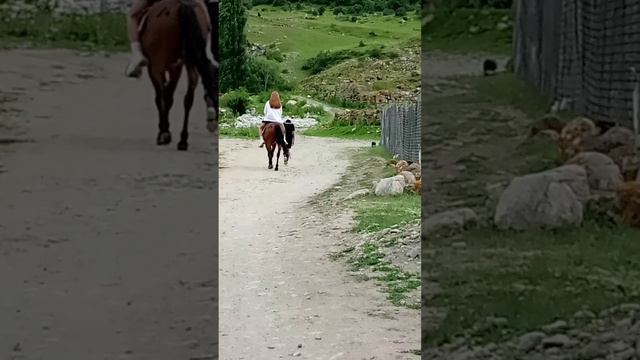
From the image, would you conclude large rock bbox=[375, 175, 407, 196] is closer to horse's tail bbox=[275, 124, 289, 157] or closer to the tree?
horse's tail bbox=[275, 124, 289, 157]

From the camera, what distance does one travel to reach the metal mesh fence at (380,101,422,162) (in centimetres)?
555


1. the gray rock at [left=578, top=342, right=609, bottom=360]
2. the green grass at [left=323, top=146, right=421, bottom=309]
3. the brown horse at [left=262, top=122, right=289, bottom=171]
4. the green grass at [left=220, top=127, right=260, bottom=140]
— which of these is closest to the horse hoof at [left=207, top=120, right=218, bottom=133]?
the gray rock at [left=578, top=342, right=609, bottom=360]

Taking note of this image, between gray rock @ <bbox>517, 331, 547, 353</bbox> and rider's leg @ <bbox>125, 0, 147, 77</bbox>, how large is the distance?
1437 millimetres

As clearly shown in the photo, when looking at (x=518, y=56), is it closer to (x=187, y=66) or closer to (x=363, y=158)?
(x=187, y=66)

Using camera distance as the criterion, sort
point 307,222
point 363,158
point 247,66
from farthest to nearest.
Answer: point 363,158 < point 307,222 < point 247,66

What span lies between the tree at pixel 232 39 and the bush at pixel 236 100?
0.30 m

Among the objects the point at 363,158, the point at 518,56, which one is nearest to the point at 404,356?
the point at 518,56

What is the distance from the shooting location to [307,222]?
16.1 feet

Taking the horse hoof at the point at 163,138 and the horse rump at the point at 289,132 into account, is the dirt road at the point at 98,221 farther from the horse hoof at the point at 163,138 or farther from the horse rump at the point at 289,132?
the horse rump at the point at 289,132

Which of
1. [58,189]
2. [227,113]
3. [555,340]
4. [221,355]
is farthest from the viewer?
[227,113]

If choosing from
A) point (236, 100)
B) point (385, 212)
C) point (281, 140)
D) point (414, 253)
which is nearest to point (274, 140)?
point (281, 140)

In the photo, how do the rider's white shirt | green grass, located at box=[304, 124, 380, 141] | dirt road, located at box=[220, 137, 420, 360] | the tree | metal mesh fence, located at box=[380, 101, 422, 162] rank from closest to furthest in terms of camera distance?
dirt road, located at box=[220, 137, 420, 360], the tree, the rider's white shirt, metal mesh fence, located at box=[380, 101, 422, 162], green grass, located at box=[304, 124, 380, 141]

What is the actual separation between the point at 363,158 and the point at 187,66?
180 inches

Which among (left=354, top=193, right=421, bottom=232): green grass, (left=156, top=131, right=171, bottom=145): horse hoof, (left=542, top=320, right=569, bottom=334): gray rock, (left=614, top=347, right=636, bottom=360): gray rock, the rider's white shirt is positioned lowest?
(left=354, top=193, right=421, bottom=232): green grass
